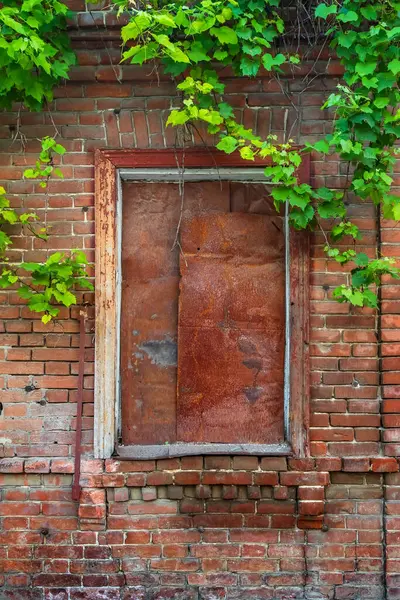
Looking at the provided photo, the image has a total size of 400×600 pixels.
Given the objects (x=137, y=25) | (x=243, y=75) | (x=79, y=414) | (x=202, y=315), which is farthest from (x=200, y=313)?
(x=137, y=25)

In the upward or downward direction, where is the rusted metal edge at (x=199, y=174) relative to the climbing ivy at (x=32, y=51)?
downward

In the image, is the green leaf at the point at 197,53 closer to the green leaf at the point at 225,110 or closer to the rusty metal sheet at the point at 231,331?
the green leaf at the point at 225,110

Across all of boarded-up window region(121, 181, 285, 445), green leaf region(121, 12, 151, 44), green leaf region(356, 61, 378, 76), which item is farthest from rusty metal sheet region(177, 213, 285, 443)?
green leaf region(121, 12, 151, 44)

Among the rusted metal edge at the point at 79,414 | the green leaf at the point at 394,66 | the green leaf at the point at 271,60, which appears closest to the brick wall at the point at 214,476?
the rusted metal edge at the point at 79,414

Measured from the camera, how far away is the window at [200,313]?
3.91 meters

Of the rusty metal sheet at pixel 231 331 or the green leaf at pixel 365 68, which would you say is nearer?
the green leaf at pixel 365 68

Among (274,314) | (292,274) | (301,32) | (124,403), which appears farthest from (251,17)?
(124,403)

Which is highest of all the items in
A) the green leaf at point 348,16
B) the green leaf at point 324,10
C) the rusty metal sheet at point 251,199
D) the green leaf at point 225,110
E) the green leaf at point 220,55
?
the green leaf at point 324,10

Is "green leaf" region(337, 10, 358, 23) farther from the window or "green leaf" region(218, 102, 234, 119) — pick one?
the window

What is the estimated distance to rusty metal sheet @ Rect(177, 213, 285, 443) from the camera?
391 centimetres

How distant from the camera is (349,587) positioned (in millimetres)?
3738

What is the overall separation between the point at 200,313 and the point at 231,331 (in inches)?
8.5

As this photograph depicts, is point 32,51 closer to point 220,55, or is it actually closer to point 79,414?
point 220,55

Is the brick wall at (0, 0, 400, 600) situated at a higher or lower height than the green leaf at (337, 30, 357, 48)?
lower
